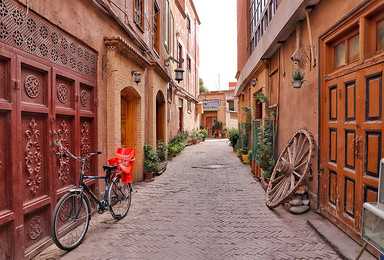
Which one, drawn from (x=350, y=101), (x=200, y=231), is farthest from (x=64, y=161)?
(x=350, y=101)

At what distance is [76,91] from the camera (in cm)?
410

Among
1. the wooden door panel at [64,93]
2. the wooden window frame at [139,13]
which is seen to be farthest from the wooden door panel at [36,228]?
the wooden window frame at [139,13]

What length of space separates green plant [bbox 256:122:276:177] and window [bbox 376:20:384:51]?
3.97 m

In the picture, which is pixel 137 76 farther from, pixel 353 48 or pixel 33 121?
pixel 353 48

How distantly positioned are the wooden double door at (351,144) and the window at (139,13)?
216 inches

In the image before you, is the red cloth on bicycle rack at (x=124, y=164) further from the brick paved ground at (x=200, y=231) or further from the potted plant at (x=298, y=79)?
the potted plant at (x=298, y=79)

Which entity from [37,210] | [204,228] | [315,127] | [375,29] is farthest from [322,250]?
[37,210]

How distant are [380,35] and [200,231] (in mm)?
3656

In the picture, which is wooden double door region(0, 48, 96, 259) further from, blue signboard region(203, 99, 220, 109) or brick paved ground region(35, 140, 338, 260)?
blue signboard region(203, 99, 220, 109)

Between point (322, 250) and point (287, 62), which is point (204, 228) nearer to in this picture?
point (322, 250)

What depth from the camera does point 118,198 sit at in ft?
15.0

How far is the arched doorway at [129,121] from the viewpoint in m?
7.45

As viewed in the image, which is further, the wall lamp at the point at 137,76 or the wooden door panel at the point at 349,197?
the wall lamp at the point at 137,76

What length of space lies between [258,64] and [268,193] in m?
4.86
